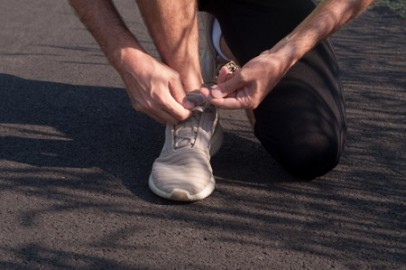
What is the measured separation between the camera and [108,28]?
2623mm

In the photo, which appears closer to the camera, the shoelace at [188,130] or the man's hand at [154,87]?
the man's hand at [154,87]

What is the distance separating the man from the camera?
8.29 feet

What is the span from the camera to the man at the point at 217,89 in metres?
2.53

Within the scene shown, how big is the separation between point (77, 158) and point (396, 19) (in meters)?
2.87

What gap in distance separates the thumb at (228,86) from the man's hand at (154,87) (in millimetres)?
126

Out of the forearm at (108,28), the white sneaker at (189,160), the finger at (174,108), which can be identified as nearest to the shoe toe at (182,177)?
the white sneaker at (189,160)

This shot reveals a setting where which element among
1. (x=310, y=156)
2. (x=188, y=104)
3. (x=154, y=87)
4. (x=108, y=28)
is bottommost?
(x=310, y=156)

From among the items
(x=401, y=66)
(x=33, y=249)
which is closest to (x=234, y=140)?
(x=33, y=249)

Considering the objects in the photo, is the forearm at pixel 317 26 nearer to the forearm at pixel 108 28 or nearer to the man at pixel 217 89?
the man at pixel 217 89

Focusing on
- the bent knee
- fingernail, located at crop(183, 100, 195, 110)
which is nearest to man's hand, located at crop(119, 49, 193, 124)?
fingernail, located at crop(183, 100, 195, 110)

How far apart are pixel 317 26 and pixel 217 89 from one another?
1.37ft

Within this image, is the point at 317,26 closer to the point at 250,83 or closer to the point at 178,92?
the point at 250,83

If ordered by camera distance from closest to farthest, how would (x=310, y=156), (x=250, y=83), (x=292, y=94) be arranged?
1. (x=250, y=83)
2. (x=310, y=156)
3. (x=292, y=94)

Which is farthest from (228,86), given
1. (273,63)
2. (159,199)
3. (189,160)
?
(159,199)
